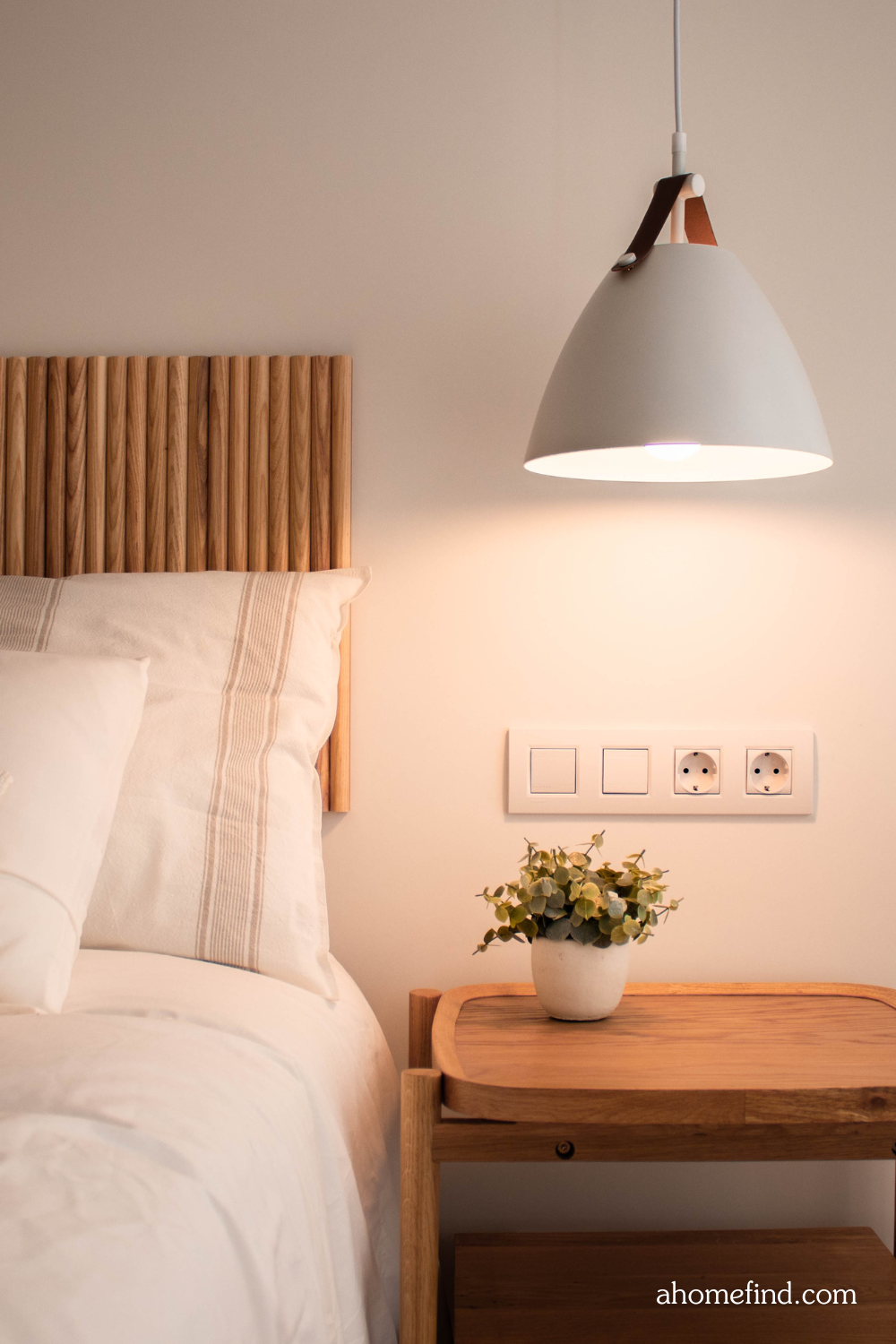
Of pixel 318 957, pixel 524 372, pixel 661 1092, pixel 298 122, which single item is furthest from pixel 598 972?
pixel 298 122

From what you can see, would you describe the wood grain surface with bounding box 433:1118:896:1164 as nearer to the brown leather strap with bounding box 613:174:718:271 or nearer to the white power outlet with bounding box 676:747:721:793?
the white power outlet with bounding box 676:747:721:793

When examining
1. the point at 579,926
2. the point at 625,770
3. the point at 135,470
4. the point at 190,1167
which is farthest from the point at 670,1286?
the point at 135,470

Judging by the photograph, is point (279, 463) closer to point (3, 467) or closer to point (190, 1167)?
point (3, 467)

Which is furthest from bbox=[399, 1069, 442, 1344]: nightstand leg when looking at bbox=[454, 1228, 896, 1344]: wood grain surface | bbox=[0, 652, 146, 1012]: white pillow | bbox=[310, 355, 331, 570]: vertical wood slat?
bbox=[310, 355, 331, 570]: vertical wood slat

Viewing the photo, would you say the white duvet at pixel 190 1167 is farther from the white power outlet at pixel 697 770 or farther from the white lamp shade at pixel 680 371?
the white lamp shade at pixel 680 371

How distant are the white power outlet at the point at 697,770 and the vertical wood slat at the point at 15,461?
0.98m

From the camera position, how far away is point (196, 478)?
4.38 feet

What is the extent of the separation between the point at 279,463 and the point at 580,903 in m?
0.73

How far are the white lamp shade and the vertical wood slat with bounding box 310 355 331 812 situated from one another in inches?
15.1

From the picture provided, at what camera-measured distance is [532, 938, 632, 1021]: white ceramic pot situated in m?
1.07

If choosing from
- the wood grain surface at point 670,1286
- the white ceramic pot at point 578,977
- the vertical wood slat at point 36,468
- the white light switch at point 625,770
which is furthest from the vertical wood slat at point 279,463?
the wood grain surface at point 670,1286

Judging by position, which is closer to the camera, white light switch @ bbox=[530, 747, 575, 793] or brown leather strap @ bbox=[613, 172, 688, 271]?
brown leather strap @ bbox=[613, 172, 688, 271]

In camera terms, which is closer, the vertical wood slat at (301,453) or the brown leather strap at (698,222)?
the brown leather strap at (698,222)

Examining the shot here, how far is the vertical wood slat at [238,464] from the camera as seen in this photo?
132cm
